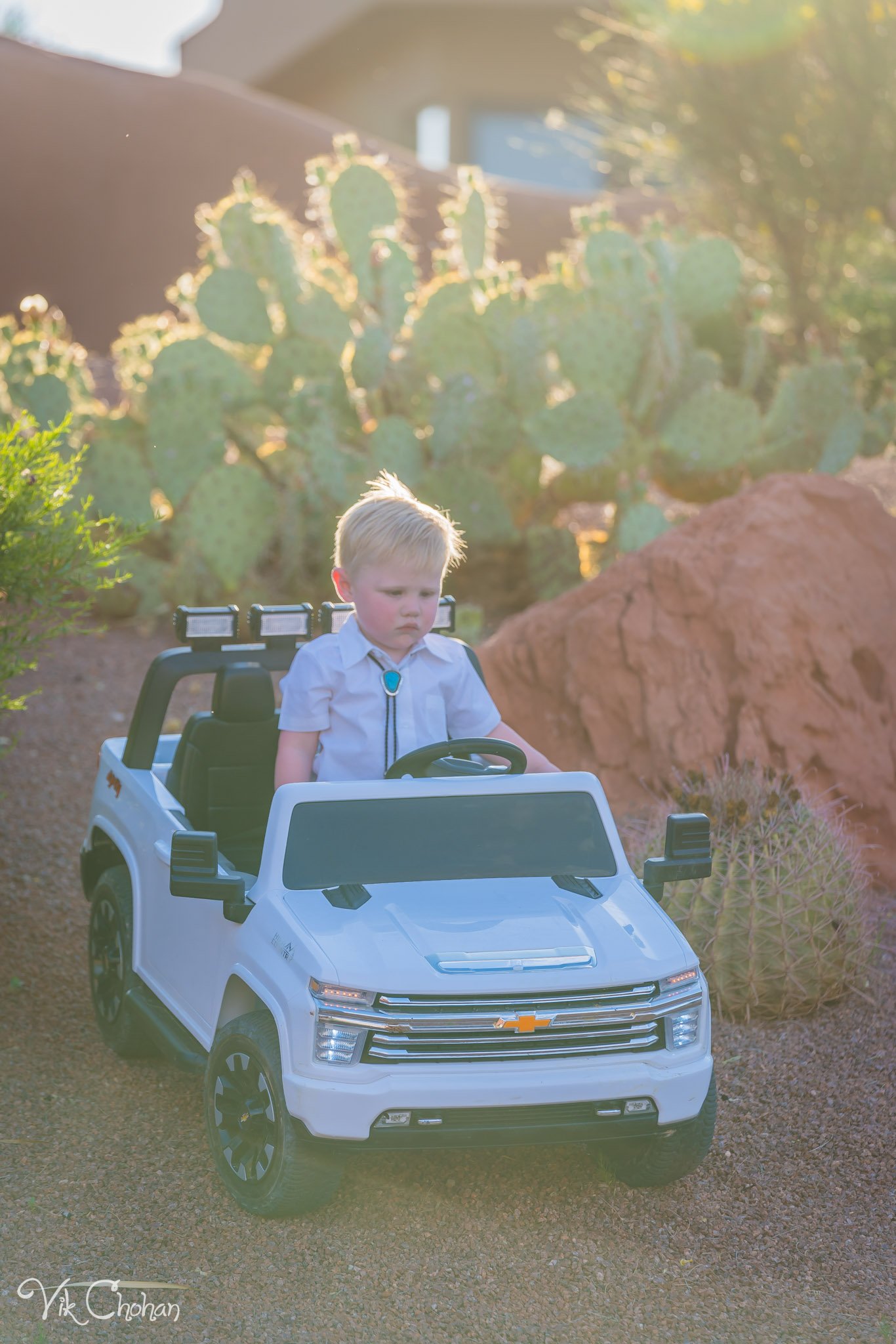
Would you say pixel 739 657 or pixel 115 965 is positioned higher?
pixel 739 657

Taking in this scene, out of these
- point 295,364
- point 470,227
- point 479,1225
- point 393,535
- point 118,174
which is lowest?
point 479,1225

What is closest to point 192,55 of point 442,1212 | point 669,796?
point 669,796

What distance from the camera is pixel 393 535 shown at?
4.18 meters

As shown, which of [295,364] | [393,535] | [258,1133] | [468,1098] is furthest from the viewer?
[295,364]

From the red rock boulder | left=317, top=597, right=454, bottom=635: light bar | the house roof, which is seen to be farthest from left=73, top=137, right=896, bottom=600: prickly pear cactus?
the house roof

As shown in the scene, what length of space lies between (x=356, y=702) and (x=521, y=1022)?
1235 millimetres

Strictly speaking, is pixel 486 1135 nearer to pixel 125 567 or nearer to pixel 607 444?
pixel 607 444

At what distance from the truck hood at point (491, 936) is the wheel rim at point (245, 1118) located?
1.36ft

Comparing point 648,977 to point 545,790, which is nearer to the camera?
point 648,977

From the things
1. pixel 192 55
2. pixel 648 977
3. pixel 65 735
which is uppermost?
pixel 192 55

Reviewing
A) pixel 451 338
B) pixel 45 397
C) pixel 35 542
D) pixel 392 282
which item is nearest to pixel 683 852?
pixel 35 542

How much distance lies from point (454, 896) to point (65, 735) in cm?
516

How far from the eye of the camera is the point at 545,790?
4059mm

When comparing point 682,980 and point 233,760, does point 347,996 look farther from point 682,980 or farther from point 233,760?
point 233,760
